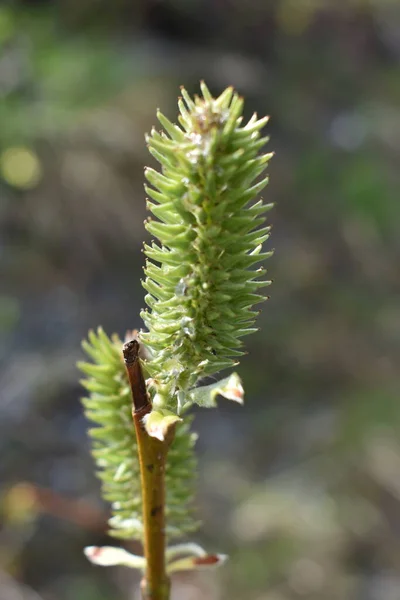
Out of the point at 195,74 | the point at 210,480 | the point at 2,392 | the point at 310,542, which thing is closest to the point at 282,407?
the point at 210,480

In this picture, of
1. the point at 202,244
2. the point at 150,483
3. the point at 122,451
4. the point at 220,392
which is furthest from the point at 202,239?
the point at 122,451

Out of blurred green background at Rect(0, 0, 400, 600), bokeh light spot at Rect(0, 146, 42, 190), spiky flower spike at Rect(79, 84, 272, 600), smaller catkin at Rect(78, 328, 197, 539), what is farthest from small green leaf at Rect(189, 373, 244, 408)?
bokeh light spot at Rect(0, 146, 42, 190)

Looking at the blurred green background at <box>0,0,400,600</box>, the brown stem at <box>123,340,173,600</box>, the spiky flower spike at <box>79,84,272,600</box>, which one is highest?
the blurred green background at <box>0,0,400,600</box>

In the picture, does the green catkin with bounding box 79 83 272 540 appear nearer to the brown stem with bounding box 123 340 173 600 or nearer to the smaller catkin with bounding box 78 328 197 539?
the brown stem with bounding box 123 340 173 600

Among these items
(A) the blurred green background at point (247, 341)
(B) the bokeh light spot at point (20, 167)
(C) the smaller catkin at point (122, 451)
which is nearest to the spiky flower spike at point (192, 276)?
(C) the smaller catkin at point (122, 451)

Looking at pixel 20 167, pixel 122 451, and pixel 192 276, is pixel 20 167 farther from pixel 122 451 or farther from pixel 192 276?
pixel 192 276
